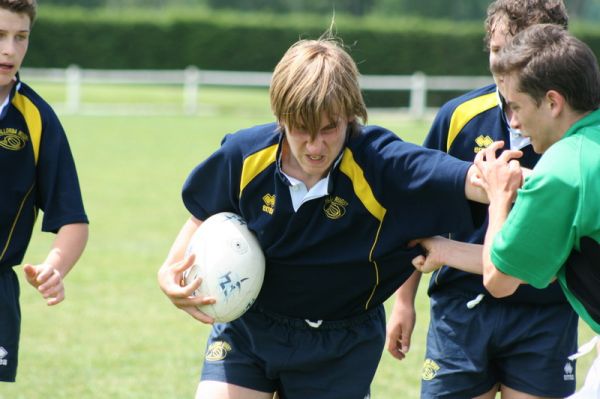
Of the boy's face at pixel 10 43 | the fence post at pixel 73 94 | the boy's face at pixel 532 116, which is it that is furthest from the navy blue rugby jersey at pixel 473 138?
the fence post at pixel 73 94

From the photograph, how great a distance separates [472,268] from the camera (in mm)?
3891

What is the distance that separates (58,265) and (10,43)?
3.22 feet

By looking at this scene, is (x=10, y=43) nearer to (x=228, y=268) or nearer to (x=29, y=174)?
(x=29, y=174)

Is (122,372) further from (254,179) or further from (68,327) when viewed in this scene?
(254,179)

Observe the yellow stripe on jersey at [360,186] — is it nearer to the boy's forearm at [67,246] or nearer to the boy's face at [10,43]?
the boy's forearm at [67,246]

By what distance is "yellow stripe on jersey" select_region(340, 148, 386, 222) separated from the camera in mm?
3947

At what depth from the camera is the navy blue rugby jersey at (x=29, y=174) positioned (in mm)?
4332

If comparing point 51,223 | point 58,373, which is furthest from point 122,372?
point 51,223

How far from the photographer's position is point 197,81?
101 ft

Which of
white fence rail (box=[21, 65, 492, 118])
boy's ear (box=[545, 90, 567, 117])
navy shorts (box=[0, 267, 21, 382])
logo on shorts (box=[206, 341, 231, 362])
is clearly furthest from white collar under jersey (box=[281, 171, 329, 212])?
white fence rail (box=[21, 65, 492, 118])

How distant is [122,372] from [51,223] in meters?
2.70

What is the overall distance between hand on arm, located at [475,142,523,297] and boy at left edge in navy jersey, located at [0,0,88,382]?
1863mm

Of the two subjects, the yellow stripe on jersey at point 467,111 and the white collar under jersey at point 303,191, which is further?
the yellow stripe on jersey at point 467,111

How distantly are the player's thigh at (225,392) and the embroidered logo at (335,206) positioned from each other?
82 cm
